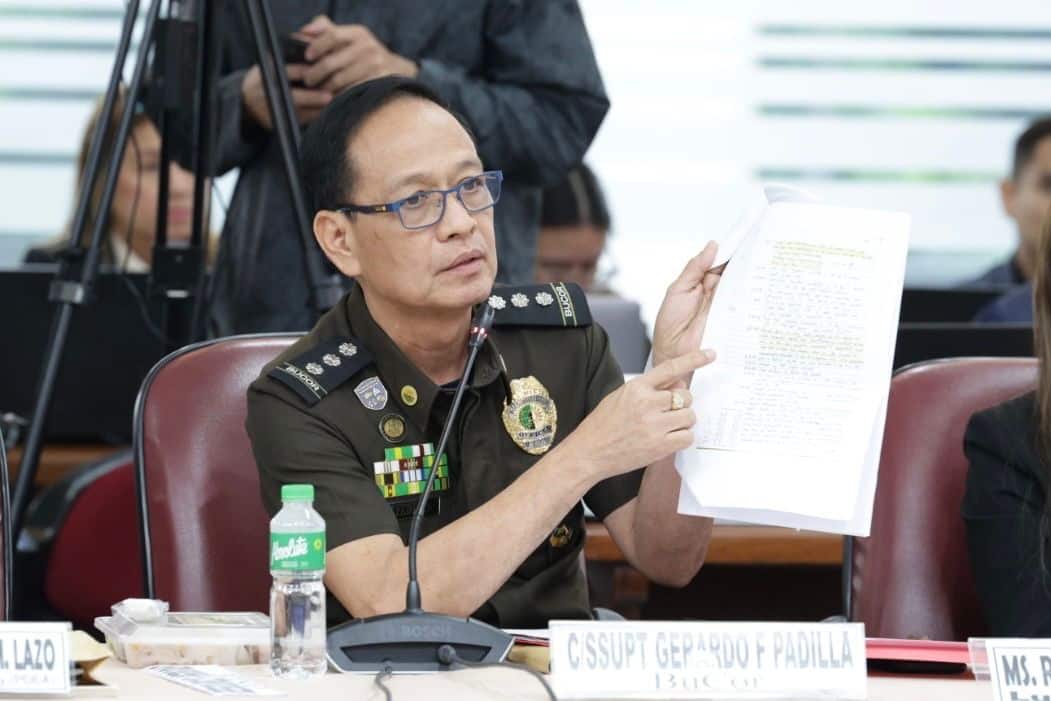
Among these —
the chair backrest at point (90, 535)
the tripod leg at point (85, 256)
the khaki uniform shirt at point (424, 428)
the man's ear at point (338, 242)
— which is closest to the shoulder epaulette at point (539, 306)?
the khaki uniform shirt at point (424, 428)

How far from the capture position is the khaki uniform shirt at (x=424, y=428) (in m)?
1.84

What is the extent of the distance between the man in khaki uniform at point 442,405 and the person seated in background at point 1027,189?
248 centimetres

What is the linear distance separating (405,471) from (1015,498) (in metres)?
0.66

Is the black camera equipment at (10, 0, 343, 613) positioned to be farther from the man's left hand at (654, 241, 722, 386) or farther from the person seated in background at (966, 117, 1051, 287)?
the person seated in background at (966, 117, 1051, 287)

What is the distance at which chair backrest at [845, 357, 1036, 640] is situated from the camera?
2.00m

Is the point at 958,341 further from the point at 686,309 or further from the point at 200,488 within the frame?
the point at 200,488

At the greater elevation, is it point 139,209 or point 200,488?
point 139,209

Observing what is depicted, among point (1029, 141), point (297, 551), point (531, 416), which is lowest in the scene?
point (297, 551)

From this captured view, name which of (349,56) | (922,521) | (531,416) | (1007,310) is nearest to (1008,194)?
(1007,310)

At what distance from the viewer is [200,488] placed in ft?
6.53

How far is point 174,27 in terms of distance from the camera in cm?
254

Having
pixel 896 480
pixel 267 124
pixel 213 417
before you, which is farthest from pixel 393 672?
pixel 267 124

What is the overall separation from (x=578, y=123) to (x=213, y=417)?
34.8 inches

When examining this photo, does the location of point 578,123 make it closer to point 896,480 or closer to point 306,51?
point 306,51
